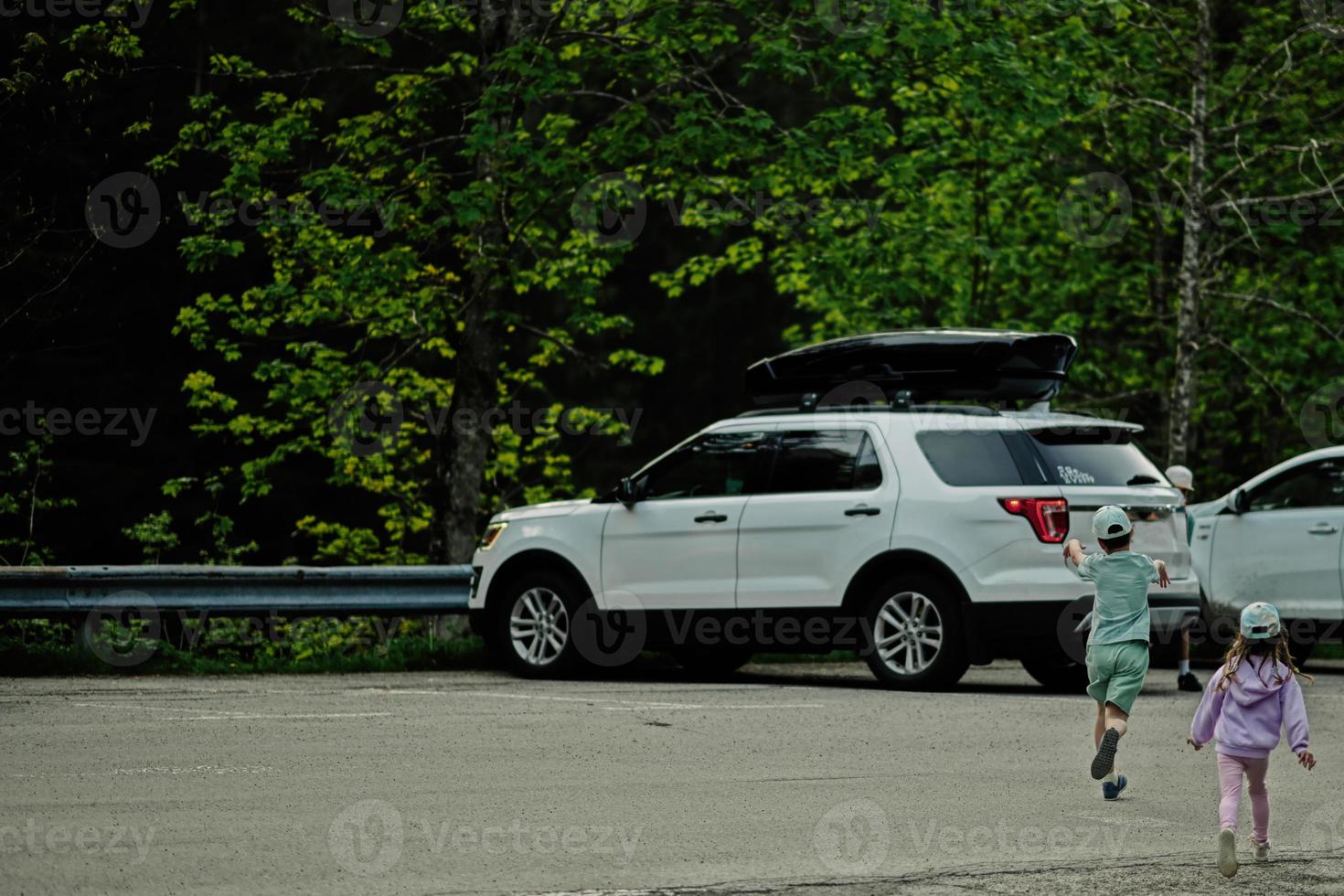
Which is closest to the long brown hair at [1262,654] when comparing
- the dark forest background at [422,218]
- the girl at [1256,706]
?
the girl at [1256,706]

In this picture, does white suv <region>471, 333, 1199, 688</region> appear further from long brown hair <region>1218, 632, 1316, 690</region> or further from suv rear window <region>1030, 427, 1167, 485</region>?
long brown hair <region>1218, 632, 1316, 690</region>

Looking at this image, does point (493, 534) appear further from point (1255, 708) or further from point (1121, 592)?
point (1255, 708)

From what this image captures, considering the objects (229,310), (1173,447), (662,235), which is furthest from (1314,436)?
(229,310)

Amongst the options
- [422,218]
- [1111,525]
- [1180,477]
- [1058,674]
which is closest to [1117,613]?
[1111,525]

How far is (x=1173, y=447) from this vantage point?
23062 mm

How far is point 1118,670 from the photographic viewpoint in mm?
9148

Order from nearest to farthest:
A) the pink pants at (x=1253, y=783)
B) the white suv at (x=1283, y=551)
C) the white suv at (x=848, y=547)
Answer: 1. the pink pants at (x=1253, y=783)
2. the white suv at (x=848, y=547)
3. the white suv at (x=1283, y=551)

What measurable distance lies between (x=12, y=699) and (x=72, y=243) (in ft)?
20.5

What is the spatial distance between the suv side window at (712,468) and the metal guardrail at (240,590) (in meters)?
2.11

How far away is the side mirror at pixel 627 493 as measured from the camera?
574 inches

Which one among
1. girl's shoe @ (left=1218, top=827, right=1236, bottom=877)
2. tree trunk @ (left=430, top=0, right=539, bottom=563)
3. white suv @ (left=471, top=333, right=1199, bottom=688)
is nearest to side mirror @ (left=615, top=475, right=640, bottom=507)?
white suv @ (left=471, top=333, right=1199, bottom=688)

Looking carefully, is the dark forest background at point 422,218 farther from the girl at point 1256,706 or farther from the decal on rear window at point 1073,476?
the girl at point 1256,706

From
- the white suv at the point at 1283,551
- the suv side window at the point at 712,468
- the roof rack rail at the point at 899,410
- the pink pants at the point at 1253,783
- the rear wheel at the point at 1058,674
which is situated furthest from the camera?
the white suv at the point at 1283,551

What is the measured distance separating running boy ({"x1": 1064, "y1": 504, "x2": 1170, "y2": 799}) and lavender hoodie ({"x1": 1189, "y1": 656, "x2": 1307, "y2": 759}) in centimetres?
192
